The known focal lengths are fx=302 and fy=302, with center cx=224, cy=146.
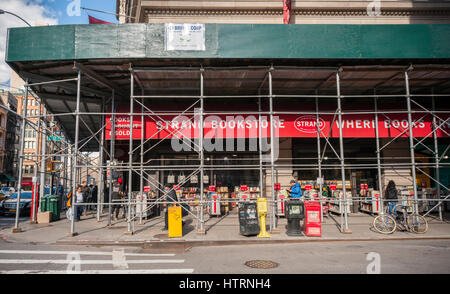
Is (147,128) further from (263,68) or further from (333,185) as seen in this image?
(333,185)

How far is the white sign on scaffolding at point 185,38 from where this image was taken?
34.7 feet

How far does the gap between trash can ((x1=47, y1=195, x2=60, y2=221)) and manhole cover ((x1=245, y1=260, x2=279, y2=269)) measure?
1122 cm

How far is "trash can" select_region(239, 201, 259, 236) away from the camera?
32.8ft

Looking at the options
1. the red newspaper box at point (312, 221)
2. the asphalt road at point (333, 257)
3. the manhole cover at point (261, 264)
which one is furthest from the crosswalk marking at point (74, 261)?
the red newspaper box at point (312, 221)

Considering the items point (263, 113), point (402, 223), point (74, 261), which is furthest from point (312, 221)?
point (74, 261)

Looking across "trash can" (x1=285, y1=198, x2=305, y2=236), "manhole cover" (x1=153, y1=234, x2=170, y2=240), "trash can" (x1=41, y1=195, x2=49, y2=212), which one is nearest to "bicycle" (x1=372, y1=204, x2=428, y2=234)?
"trash can" (x1=285, y1=198, x2=305, y2=236)

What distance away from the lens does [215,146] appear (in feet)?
50.2

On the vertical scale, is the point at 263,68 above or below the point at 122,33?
below

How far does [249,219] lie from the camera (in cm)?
1004

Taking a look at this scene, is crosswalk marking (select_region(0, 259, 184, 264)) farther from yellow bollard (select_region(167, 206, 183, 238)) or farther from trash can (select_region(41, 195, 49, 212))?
trash can (select_region(41, 195, 49, 212))
